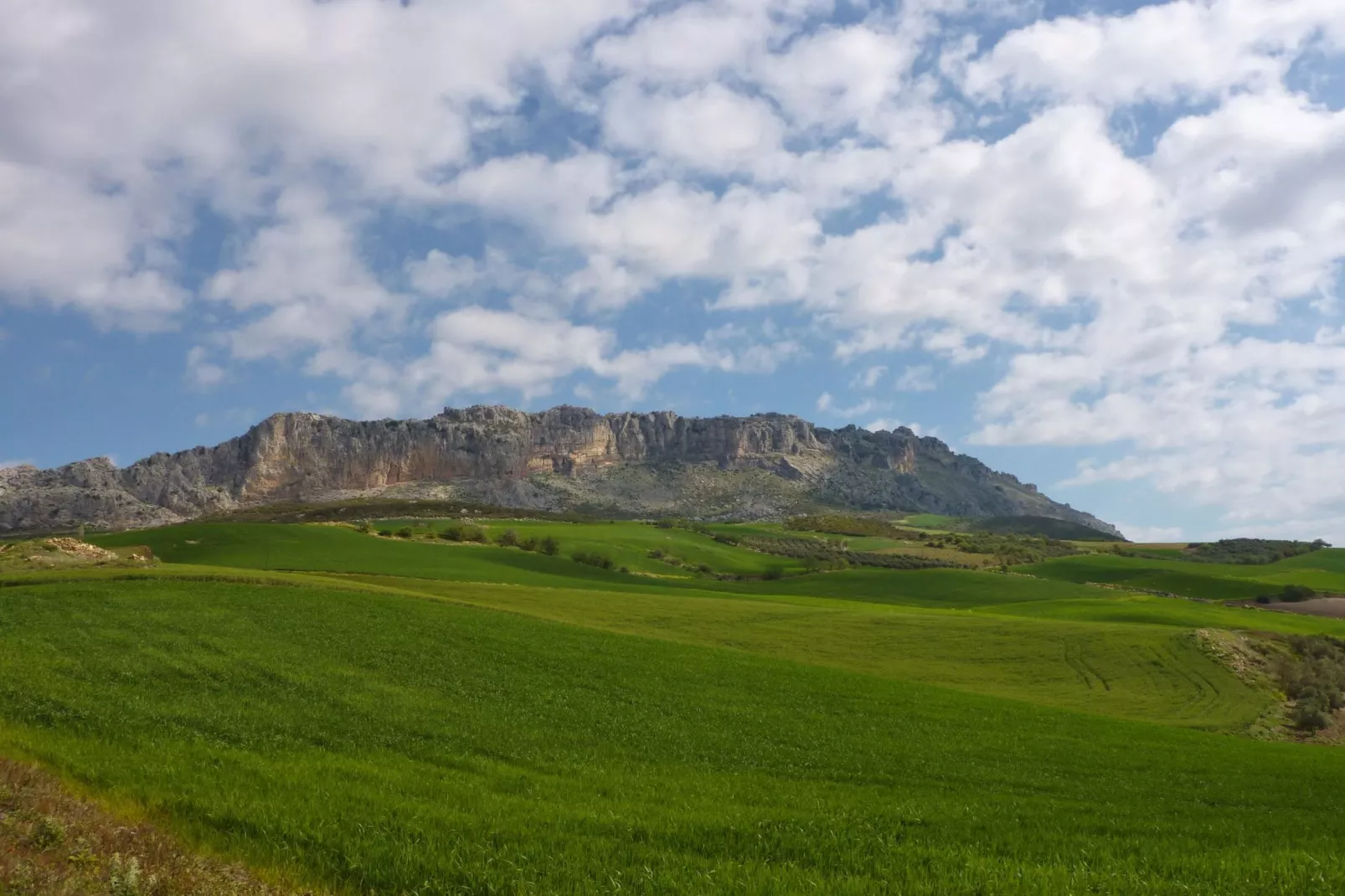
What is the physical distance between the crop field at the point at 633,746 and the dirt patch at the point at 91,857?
398 millimetres

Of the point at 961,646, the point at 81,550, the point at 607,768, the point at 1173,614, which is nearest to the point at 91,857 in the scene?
the point at 607,768

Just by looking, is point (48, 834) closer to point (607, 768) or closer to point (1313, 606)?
point (607, 768)

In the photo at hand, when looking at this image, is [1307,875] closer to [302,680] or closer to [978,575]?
[302,680]

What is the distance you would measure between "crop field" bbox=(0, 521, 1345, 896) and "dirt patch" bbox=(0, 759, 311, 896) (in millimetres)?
398

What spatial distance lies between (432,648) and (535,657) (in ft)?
13.8

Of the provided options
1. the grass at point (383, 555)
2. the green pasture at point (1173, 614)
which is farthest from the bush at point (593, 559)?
the green pasture at point (1173, 614)

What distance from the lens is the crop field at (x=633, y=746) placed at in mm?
11758

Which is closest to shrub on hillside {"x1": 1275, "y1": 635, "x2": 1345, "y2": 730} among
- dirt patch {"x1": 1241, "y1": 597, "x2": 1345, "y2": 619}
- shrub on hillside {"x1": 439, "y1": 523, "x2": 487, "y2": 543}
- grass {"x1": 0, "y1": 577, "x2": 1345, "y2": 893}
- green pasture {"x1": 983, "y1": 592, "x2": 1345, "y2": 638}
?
green pasture {"x1": 983, "y1": 592, "x2": 1345, "y2": 638}

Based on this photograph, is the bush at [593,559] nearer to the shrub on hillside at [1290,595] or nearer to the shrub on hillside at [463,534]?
the shrub on hillside at [463,534]

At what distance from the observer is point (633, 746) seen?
21672 millimetres

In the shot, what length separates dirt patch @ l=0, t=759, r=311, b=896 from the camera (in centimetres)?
877

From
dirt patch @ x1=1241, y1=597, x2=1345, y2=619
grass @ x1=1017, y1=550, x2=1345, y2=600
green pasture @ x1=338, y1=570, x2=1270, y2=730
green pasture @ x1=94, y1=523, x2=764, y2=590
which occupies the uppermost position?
grass @ x1=1017, y1=550, x2=1345, y2=600

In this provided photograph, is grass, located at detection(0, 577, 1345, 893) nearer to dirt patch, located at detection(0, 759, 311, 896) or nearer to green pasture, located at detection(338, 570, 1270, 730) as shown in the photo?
dirt patch, located at detection(0, 759, 311, 896)

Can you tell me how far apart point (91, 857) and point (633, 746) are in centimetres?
1375
